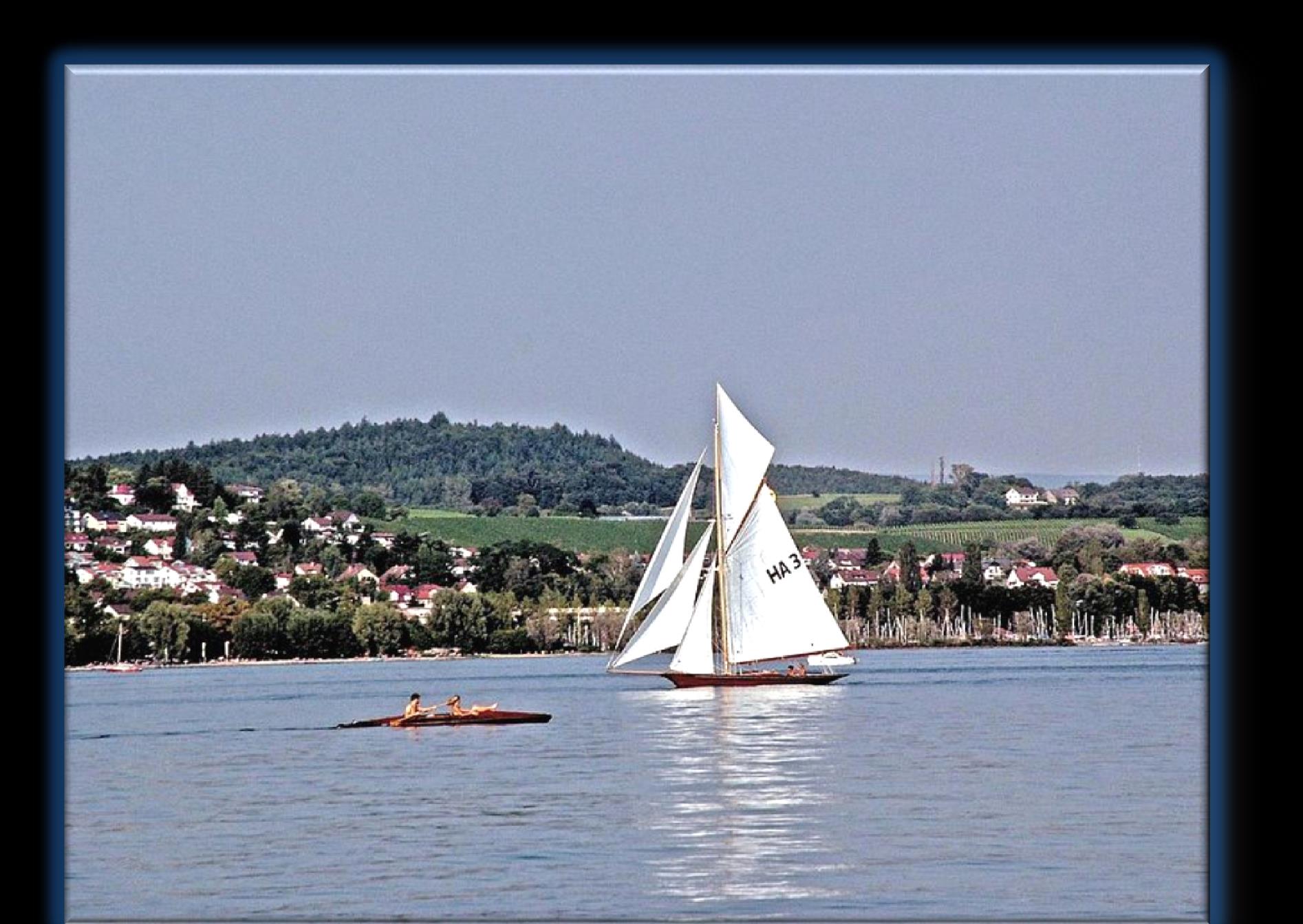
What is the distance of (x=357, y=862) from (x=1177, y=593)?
23.8 metres

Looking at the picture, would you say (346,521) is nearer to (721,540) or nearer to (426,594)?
(426,594)

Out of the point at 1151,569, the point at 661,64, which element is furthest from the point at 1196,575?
the point at 661,64

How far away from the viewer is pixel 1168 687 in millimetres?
29891

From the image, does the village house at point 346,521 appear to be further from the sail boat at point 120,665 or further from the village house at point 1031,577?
the village house at point 1031,577

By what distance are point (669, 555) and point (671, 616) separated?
1.50 m

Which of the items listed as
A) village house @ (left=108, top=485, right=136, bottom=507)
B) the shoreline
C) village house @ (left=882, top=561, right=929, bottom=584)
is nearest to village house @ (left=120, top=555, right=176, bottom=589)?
the shoreline

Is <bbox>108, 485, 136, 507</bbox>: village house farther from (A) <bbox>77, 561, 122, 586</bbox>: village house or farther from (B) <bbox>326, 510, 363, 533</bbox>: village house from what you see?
(B) <bbox>326, 510, 363, 533</bbox>: village house

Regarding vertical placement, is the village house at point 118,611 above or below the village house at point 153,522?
below

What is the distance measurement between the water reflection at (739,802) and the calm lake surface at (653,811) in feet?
0.13

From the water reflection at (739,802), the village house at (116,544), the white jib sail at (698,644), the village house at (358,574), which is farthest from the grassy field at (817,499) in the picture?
the village house at (358,574)

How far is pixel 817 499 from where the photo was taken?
35.8 m

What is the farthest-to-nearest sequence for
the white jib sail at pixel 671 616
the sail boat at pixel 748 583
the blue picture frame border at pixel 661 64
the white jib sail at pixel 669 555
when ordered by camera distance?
the sail boat at pixel 748 583 → the white jib sail at pixel 671 616 → the white jib sail at pixel 669 555 → the blue picture frame border at pixel 661 64

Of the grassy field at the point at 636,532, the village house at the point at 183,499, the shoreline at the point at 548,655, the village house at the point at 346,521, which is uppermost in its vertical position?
the village house at the point at 183,499

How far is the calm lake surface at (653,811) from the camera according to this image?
9758 mm
